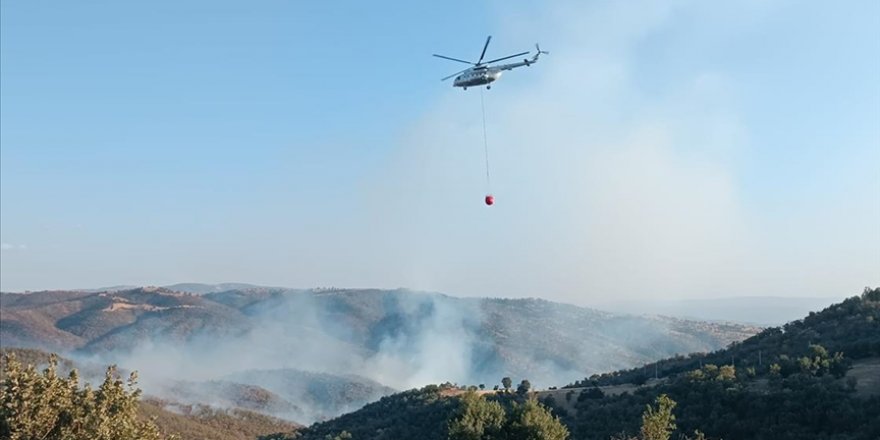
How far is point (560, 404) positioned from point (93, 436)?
44658mm

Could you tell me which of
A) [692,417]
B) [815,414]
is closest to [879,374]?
[815,414]

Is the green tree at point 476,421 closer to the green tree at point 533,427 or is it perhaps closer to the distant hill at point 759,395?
the green tree at point 533,427

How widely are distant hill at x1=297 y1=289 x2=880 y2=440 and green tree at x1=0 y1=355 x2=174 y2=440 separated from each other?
29.5 meters

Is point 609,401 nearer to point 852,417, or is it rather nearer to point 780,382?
point 780,382

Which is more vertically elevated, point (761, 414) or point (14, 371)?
point (14, 371)

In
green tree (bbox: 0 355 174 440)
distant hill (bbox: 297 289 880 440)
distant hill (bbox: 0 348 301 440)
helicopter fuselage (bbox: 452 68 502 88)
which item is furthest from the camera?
distant hill (bbox: 0 348 301 440)

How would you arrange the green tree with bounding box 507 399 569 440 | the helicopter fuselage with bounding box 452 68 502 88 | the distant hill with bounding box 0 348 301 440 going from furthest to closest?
the distant hill with bounding box 0 348 301 440, the helicopter fuselage with bounding box 452 68 502 88, the green tree with bounding box 507 399 569 440

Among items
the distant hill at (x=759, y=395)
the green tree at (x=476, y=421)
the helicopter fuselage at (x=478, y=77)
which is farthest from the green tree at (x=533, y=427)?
the helicopter fuselage at (x=478, y=77)

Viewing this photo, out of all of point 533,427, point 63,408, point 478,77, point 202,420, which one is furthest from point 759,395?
point 202,420

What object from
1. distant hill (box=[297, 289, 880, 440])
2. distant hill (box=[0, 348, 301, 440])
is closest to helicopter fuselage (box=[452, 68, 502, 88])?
distant hill (box=[297, 289, 880, 440])

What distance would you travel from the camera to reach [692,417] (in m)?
39.2

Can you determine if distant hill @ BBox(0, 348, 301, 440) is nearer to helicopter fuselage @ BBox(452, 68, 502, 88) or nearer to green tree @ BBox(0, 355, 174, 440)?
helicopter fuselage @ BBox(452, 68, 502, 88)

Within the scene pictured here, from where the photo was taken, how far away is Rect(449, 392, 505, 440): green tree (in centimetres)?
2883

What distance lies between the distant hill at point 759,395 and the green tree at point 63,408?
1162 inches
